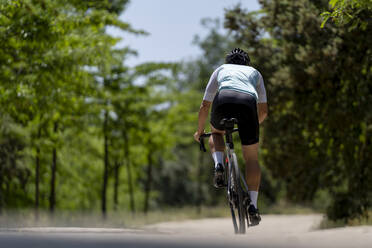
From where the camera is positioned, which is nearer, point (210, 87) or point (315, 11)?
point (210, 87)

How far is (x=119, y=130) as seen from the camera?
2186 cm

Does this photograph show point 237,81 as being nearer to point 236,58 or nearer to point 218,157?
point 236,58

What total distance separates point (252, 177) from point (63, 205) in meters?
23.3

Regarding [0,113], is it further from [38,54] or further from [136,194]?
[136,194]

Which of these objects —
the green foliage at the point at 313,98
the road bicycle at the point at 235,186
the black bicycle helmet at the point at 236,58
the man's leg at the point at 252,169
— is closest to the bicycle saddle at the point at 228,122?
the road bicycle at the point at 235,186

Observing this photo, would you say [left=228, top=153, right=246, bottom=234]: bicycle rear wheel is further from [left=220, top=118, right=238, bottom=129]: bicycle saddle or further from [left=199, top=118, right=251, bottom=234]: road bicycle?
[left=220, top=118, right=238, bottom=129]: bicycle saddle

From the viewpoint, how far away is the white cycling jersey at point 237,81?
227 inches

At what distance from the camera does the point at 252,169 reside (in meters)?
5.93

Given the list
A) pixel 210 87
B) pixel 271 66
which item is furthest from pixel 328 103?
pixel 210 87

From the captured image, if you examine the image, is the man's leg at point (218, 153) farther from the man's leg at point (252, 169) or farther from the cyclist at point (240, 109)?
the man's leg at point (252, 169)

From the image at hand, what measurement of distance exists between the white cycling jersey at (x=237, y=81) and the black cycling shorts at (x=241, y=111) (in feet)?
0.27

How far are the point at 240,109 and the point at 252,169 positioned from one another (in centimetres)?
72

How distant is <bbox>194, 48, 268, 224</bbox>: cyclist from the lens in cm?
568

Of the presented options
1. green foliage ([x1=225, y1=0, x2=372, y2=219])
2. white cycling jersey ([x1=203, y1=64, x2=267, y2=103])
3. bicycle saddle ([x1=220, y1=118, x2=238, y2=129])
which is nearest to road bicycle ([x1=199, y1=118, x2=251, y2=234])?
bicycle saddle ([x1=220, y1=118, x2=238, y2=129])
